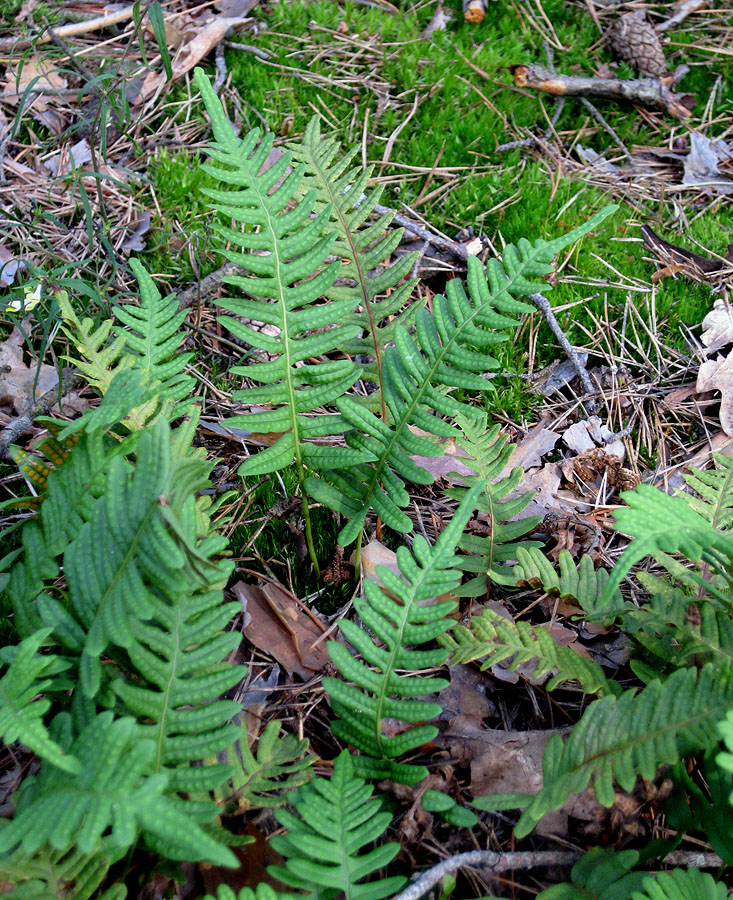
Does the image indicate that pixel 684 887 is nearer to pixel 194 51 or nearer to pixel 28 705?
pixel 28 705

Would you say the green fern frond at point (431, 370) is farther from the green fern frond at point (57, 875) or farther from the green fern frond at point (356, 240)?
the green fern frond at point (57, 875)

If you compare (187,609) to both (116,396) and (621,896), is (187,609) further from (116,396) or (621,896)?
(621,896)

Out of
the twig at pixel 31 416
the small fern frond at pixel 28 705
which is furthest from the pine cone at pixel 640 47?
the small fern frond at pixel 28 705

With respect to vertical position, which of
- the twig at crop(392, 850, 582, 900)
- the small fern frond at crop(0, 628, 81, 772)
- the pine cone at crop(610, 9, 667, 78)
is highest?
the pine cone at crop(610, 9, 667, 78)

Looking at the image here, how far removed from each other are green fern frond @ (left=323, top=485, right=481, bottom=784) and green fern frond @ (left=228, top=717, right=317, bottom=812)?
4.5 inches

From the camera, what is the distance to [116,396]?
73.6 inches

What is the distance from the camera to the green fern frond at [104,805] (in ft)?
4.15

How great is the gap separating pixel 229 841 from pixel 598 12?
14.9ft

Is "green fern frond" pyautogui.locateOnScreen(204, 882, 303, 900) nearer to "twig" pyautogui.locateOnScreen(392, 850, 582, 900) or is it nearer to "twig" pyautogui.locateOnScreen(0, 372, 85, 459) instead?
"twig" pyautogui.locateOnScreen(392, 850, 582, 900)

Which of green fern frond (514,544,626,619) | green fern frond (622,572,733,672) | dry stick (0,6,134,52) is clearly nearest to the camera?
green fern frond (622,572,733,672)

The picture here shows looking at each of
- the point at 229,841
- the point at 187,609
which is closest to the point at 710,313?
Result: the point at 187,609

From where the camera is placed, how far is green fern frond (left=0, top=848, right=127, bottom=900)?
4.71 ft

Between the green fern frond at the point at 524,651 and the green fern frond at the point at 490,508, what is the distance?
286 mm

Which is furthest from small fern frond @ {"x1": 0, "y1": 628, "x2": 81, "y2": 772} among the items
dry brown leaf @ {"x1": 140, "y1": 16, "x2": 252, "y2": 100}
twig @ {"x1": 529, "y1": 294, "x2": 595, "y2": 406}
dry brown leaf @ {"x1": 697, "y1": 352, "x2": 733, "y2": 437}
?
dry brown leaf @ {"x1": 140, "y1": 16, "x2": 252, "y2": 100}
